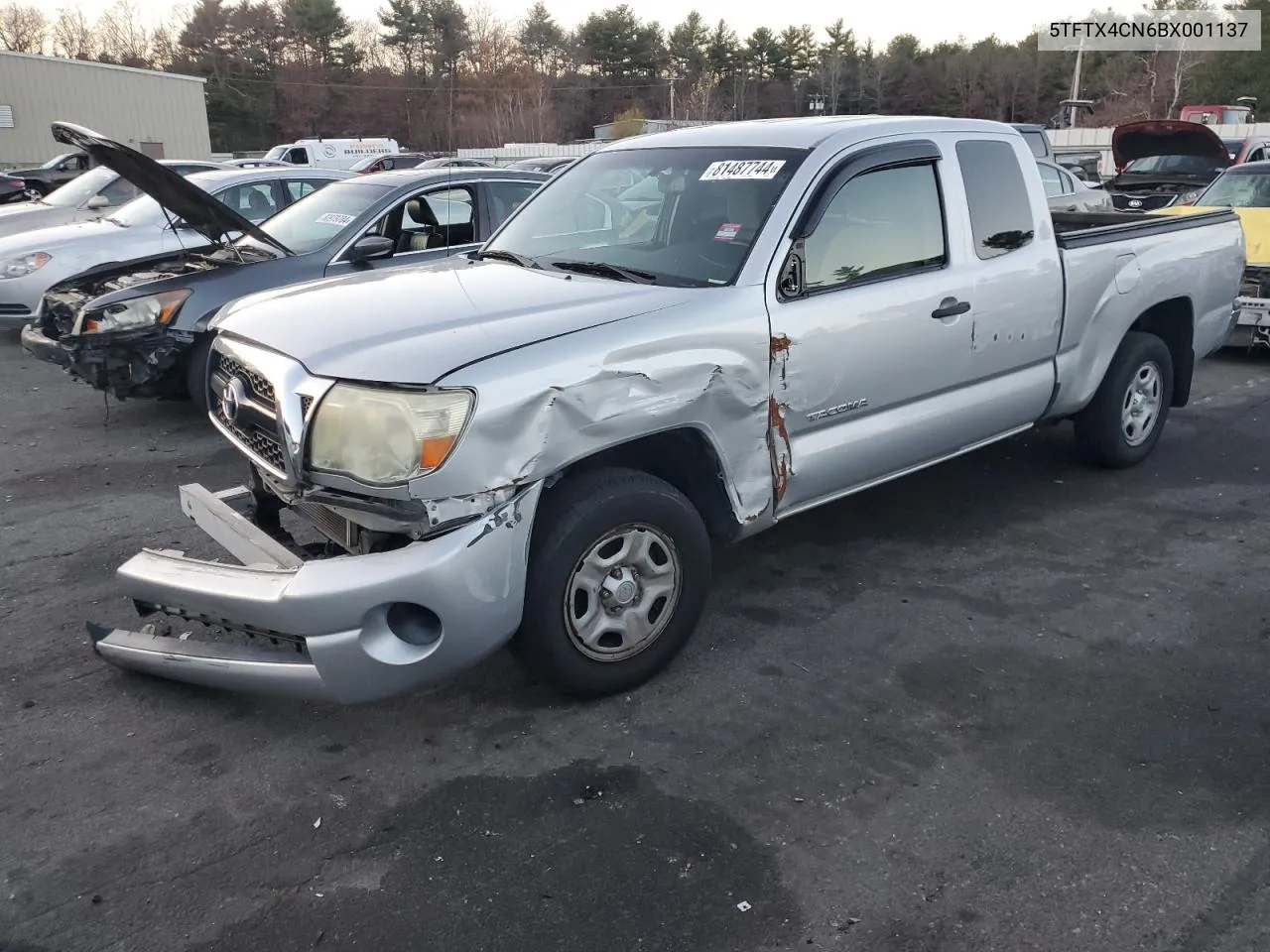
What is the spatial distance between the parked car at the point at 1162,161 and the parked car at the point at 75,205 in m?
13.4

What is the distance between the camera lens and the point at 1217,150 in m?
15.7

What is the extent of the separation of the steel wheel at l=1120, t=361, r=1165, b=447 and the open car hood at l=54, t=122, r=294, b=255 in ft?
16.8

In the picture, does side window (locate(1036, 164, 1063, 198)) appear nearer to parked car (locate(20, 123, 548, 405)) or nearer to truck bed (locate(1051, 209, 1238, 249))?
truck bed (locate(1051, 209, 1238, 249))

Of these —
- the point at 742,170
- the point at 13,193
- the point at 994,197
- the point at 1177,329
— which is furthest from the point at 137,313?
the point at 13,193

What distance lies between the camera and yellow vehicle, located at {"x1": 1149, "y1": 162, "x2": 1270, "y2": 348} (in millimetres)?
8281

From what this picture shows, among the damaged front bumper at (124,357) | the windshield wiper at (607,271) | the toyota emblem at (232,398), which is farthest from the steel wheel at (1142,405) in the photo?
the damaged front bumper at (124,357)

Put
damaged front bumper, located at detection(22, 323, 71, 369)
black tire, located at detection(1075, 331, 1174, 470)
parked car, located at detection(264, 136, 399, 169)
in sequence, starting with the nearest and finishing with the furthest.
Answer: black tire, located at detection(1075, 331, 1174, 470) → damaged front bumper, located at detection(22, 323, 71, 369) → parked car, located at detection(264, 136, 399, 169)

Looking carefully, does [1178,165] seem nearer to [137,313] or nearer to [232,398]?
[137,313]

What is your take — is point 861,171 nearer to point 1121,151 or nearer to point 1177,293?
point 1177,293

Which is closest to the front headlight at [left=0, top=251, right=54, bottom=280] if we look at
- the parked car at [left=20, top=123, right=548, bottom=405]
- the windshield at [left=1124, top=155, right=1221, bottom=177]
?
the parked car at [left=20, top=123, right=548, bottom=405]

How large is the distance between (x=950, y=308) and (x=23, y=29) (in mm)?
82804

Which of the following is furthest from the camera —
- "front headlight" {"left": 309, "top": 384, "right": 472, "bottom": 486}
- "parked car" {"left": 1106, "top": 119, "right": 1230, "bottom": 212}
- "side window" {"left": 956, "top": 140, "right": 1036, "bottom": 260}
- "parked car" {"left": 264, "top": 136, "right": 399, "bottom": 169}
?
"parked car" {"left": 264, "top": 136, "right": 399, "bottom": 169}

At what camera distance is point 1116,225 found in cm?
558

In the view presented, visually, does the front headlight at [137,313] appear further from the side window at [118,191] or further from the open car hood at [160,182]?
the side window at [118,191]
